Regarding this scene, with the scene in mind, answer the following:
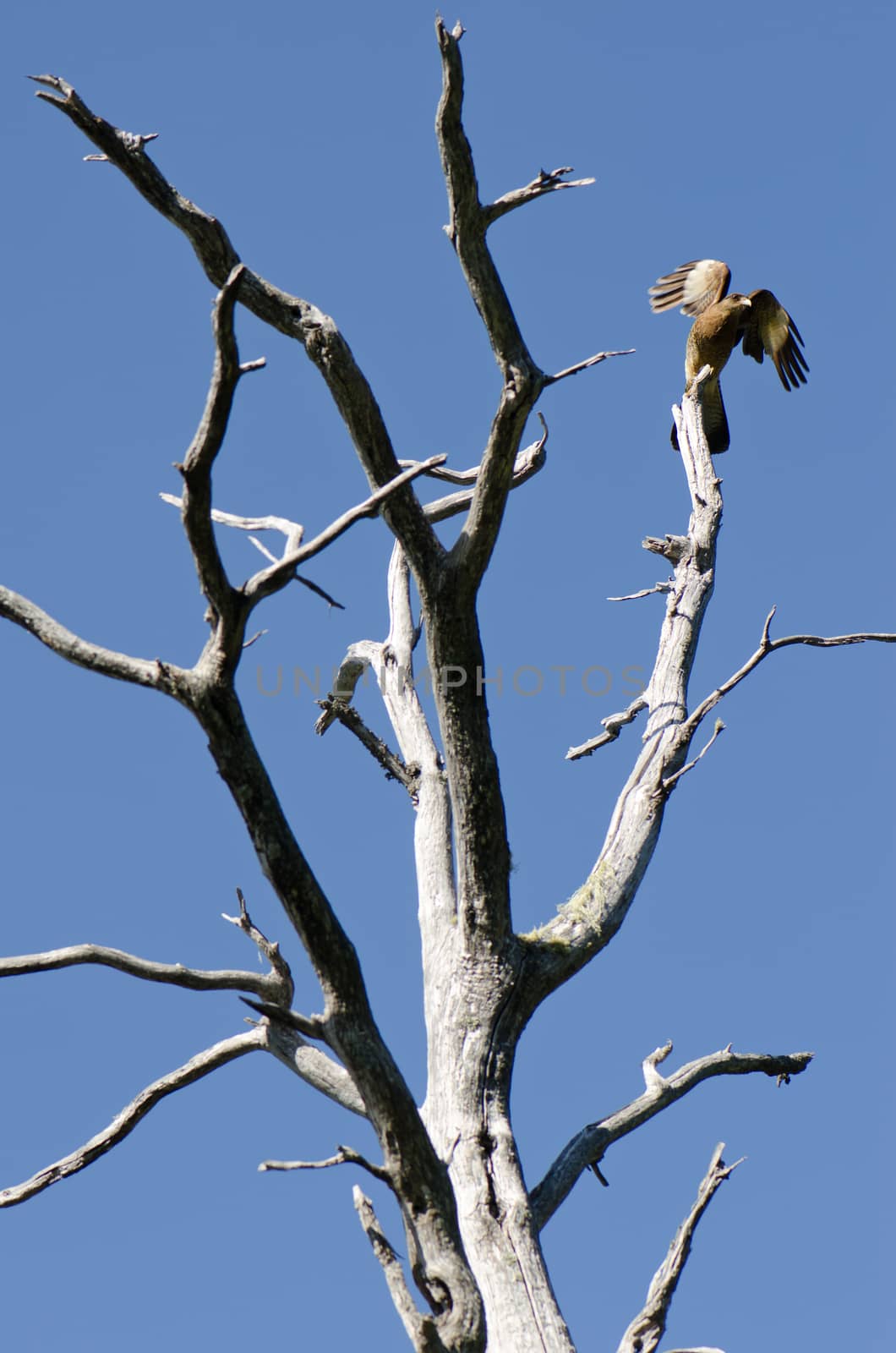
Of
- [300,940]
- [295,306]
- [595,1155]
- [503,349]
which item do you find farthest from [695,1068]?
[295,306]

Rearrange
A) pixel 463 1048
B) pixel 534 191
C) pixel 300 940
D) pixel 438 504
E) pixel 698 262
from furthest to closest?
pixel 698 262 < pixel 438 504 < pixel 463 1048 < pixel 534 191 < pixel 300 940

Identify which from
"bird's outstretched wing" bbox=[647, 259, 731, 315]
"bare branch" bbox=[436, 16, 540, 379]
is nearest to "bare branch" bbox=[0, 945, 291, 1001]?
"bare branch" bbox=[436, 16, 540, 379]

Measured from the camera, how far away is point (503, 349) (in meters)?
3.85

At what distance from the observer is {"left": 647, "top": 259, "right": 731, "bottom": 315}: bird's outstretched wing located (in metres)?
8.16

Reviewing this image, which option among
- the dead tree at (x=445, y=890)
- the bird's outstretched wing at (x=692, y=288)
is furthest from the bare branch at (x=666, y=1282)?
the bird's outstretched wing at (x=692, y=288)

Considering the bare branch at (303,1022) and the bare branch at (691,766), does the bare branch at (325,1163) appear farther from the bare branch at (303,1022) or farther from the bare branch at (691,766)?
the bare branch at (691,766)

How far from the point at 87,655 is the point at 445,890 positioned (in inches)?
81.7

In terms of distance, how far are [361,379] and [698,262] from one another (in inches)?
207

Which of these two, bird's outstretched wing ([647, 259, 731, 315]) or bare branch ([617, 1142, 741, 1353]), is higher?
bird's outstretched wing ([647, 259, 731, 315])

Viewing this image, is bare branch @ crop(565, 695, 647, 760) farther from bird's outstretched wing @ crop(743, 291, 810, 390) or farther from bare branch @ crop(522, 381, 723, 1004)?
bird's outstretched wing @ crop(743, 291, 810, 390)

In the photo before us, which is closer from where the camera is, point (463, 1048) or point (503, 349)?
point (503, 349)

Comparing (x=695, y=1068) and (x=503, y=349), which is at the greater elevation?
(x=503, y=349)

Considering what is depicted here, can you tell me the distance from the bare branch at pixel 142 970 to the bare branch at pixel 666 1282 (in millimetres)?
1481

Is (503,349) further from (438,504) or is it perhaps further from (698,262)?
(698,262)
